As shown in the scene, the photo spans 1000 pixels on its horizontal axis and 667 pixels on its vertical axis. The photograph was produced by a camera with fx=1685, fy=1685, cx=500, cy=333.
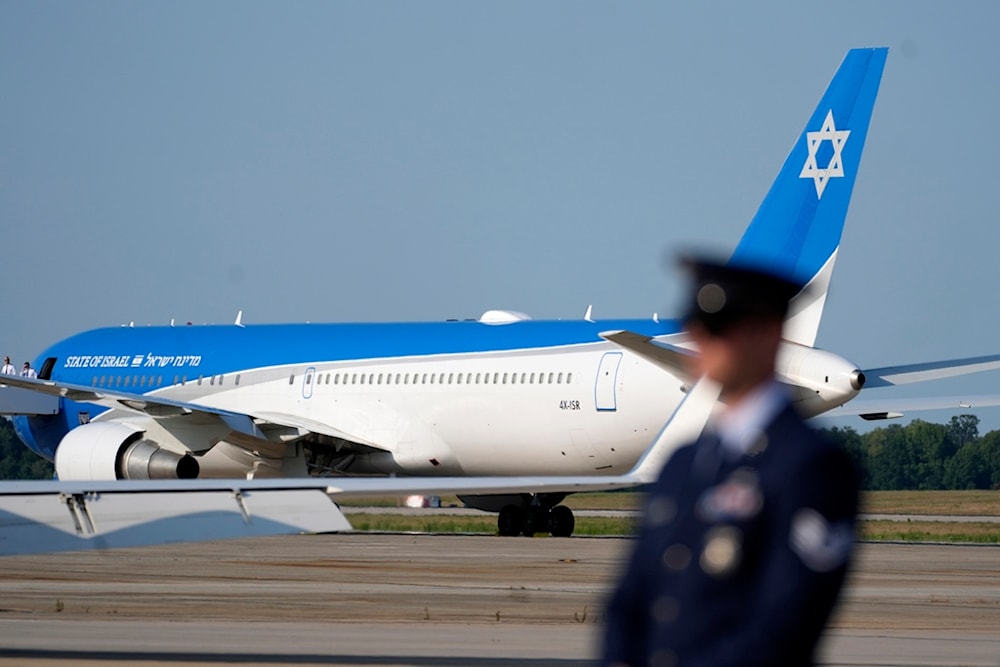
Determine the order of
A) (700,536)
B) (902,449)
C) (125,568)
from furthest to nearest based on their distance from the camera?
(902,449), (125,568), (700,536)

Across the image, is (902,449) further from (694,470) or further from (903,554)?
(694,470)

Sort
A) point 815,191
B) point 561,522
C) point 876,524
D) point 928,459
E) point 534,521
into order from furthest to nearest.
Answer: point 928,459 < point 876,524 < point 534,521 < point 561,522 < point 815,191

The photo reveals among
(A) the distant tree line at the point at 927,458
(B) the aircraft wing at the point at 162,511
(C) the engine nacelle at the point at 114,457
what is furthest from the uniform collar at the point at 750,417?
(A) the distant tree line at the point at 927,458

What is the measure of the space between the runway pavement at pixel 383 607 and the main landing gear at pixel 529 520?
4764 mm

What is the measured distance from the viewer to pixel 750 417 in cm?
380

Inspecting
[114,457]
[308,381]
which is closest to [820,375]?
[308,381]

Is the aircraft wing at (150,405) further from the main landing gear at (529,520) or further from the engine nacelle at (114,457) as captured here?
the main landing gear at (529,520)

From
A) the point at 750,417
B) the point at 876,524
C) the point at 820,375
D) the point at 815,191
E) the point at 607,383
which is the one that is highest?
the point at 815,191

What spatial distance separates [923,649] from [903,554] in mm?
12769

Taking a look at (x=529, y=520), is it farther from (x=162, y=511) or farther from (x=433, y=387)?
(x=162, y=511)

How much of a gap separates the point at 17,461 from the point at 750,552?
229 feet

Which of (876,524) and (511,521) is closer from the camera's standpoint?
(511,521)

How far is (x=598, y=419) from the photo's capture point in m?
28.1

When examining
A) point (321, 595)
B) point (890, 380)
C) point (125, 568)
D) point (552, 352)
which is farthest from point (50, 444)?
point (321, 595)
